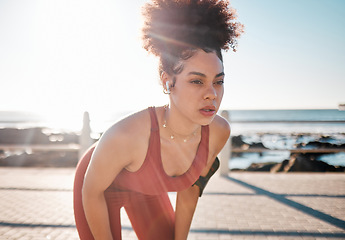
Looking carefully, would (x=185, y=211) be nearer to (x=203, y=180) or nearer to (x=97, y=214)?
(x=203, y=180)

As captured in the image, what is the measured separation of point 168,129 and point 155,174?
328 mm

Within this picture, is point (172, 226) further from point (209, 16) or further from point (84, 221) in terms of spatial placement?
point (209, 16)

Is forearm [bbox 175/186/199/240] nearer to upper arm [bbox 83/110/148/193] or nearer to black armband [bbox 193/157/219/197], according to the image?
black armband [bbox 193/157/219/197]

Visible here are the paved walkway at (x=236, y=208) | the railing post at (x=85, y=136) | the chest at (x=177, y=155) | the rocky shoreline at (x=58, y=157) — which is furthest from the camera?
the rocky shoreline at (x=58, y=157)

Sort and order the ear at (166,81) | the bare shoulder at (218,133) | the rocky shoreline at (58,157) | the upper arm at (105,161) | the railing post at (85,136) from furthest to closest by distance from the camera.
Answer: the rocky shoreline at (58,157) → the railing post at (85,136) → the bare shoulder at (218,133) → the ear at (166,81) → the upper arm at (105,161)

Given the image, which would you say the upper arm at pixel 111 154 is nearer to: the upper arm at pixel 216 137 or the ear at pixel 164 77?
the ear at pixel 164 77

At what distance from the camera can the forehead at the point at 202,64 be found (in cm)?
152

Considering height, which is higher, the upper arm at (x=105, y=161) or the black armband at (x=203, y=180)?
the upper arm at (x=105, y=161)

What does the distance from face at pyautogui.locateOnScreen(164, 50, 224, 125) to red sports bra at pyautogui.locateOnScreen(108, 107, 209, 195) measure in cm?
29

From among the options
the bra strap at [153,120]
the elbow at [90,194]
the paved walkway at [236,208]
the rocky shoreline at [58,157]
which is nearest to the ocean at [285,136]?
the rocky shoreline at [58,157]

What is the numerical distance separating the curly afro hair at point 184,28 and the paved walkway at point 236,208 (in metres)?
2.30

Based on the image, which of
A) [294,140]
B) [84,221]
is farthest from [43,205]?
[294,140]

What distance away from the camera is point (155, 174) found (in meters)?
1.71

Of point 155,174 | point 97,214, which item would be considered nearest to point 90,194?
point 97,214
